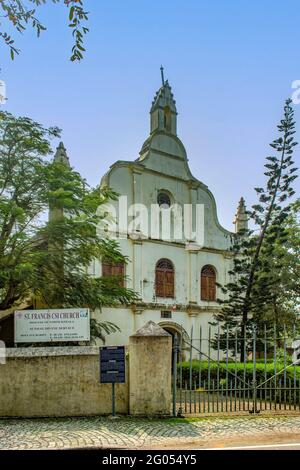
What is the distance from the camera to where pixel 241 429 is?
8070 mm

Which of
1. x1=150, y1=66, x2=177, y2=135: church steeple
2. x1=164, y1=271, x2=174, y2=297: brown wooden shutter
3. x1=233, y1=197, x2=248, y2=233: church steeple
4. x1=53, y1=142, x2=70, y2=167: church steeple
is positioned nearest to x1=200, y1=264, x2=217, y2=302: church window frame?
x1=164, y1=271, x2=174, y2=297: brown wooden shutter

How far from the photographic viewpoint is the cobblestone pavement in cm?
691

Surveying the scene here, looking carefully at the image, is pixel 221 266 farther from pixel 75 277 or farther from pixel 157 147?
pixel 75 277

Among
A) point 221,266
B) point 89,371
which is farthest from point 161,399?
point 221,266

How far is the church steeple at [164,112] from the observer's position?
78.6 ft

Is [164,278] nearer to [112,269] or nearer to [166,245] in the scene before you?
[166,245]

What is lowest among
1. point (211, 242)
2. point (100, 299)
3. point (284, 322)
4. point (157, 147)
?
point (284, 322)

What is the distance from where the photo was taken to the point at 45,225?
14438 mm

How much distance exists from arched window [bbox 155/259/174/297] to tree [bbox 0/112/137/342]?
6406 mm

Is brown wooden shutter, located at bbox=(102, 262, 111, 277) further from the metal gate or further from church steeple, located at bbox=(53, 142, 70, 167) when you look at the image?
the metal gate

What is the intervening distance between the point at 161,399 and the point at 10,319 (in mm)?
9314

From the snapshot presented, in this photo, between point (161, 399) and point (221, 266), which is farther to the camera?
point (221, 266)

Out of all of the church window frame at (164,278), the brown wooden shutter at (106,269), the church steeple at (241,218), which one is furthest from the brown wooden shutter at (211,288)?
the brown wooden shutter at (106,269)

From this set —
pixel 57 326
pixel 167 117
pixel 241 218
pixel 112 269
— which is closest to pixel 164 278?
pixel 112 269
